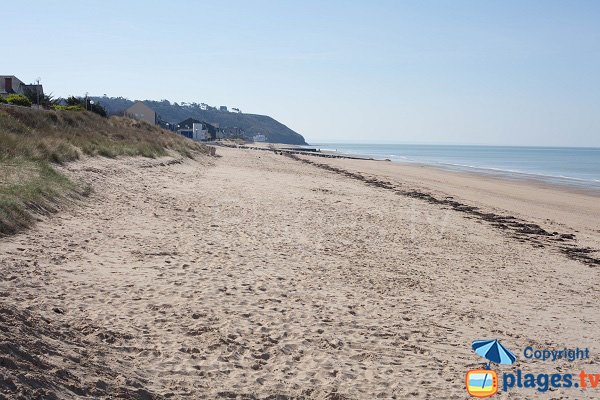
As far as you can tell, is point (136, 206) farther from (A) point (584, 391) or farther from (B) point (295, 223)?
(A) point (584, 391)

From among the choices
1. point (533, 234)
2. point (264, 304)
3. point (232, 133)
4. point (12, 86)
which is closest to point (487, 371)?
point (264, 304)

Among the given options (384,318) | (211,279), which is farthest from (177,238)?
(384,318)

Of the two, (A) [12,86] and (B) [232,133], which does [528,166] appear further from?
(B) [232,133]

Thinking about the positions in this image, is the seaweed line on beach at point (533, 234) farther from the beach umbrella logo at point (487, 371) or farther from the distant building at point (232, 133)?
the distant building at point (232, 133)

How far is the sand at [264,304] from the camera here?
15.9 ft

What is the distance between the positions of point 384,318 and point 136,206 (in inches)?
306

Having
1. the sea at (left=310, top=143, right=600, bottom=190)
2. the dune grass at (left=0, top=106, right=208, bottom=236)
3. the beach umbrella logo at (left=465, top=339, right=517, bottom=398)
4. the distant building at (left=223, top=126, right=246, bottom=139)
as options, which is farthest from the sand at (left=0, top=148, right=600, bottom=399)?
the distant building at (left=223, top=126, right=246, bottom=139)

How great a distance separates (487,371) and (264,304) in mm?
2634

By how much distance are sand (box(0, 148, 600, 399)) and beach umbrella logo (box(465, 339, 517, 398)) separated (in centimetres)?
11

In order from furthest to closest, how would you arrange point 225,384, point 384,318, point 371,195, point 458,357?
1. point 371,195
2. point 384,318
3. point 458,357
4. point 225,384

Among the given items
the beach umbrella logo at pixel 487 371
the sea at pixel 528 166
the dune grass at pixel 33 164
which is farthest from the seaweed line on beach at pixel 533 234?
the sea at pixel 528 166

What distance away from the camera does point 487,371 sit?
5637 mm

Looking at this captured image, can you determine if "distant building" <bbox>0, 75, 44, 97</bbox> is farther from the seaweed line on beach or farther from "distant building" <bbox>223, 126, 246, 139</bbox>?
"distant building" <bbox>223, 126, 246, 139</bbox>

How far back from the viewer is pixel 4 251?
24.4ft
